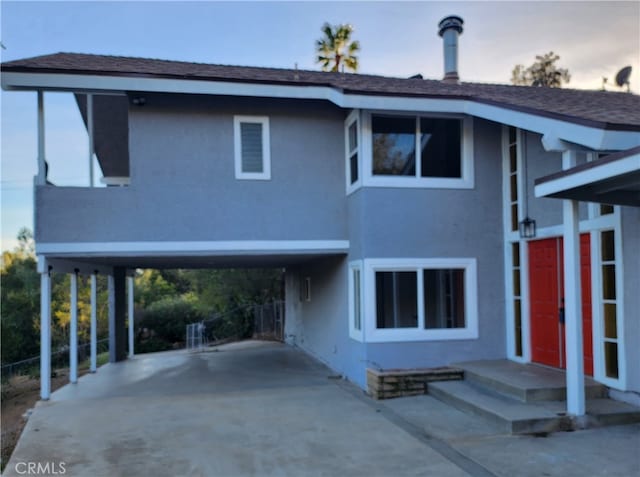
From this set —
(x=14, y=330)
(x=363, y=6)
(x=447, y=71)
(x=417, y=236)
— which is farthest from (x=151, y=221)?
(x=14, y=330)

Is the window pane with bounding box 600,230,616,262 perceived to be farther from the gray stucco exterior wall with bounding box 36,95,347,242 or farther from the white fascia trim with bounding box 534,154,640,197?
the gray stucco exterior wall with bounding box 36,95,347,242

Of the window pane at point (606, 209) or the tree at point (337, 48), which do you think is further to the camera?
the tree at point (337, 48)

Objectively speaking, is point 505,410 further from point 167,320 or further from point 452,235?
point 167,320

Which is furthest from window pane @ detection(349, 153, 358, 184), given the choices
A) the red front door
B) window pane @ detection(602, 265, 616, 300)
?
window pane @ detection(602, 265, 616, 300)

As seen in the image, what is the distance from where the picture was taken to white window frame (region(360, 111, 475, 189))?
8.66 m

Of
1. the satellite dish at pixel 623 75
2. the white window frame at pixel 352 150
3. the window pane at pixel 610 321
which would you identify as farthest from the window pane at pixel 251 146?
the satellite dish at pixel 623 75

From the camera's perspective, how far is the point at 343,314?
990 cm

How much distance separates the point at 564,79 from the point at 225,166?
28854 millimetres

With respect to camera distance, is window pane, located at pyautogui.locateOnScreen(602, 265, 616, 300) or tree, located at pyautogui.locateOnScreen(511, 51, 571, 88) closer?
window pane, located at pyautogui.locateOnScreen(602, 265, 616, 300)

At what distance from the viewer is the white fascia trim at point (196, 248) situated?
8.47 metres

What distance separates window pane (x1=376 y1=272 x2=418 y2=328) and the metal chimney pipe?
619cm

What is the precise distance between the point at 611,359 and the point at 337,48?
74.2ft

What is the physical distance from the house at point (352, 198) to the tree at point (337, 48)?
57.1ft

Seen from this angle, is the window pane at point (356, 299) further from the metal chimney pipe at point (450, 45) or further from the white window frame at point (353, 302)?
the metal chimney pipe at point (450, 45)
